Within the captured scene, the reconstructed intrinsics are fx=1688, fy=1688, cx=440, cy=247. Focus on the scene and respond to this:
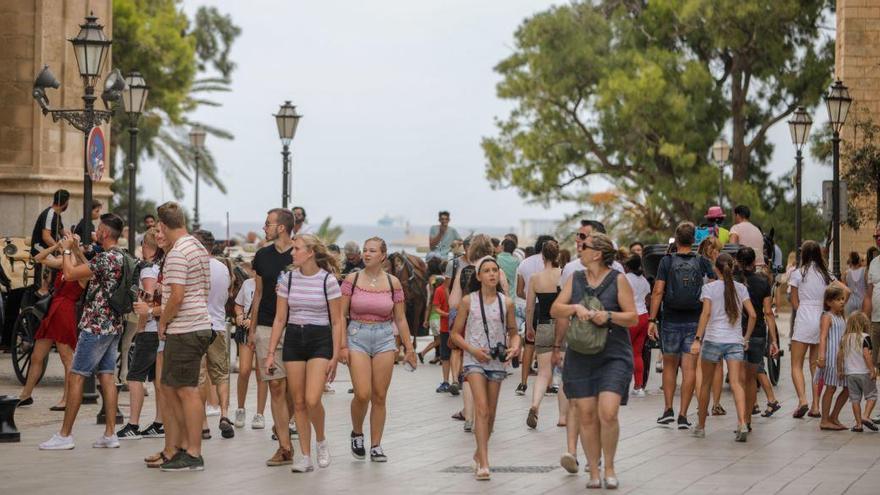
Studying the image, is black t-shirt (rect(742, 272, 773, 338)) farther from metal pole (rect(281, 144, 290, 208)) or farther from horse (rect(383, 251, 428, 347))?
metal pole (rect(281, 144, 290, 208))

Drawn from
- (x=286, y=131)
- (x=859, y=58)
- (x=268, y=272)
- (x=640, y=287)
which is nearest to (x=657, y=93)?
(x=859, y=58)

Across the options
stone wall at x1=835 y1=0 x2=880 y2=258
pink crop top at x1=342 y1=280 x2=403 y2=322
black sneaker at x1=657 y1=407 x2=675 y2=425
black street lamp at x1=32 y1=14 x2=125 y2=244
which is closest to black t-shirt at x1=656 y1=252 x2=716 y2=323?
black sneaker at x1=657 y1=407 x2=675 y2=425

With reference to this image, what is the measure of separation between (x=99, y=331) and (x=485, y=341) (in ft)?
10.8

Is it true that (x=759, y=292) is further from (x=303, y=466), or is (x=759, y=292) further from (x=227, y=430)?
(x=303, y=466)

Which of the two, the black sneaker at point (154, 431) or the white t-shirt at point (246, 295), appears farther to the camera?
the white t-shirt at point (246, 295)

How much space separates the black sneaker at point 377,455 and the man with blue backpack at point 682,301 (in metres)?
3.48

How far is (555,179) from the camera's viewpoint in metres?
50.1

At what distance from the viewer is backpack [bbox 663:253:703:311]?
50.1 ft

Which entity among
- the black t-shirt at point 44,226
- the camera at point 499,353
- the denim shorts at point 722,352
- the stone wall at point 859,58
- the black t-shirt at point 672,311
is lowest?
the denim shorts at point 722,352

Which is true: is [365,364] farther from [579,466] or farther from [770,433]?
[770,433]

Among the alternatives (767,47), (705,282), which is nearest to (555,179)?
(767,47)

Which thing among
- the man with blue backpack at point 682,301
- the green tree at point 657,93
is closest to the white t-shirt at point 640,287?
the man with blue backpack at point 682,301

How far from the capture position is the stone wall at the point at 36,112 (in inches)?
970

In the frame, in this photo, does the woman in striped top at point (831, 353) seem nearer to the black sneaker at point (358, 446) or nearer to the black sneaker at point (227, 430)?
the black sneaker at point (358, 446)
